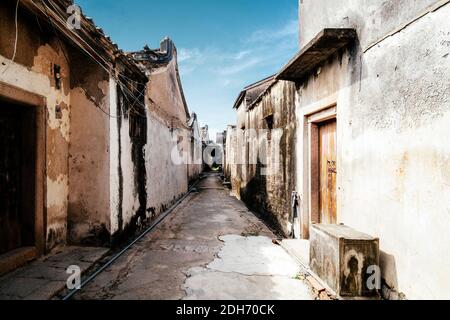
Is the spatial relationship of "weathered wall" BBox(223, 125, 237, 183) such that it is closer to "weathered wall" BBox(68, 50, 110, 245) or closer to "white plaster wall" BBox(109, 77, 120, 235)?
"white plaster wall" BBox(109, 77, 120, 235)

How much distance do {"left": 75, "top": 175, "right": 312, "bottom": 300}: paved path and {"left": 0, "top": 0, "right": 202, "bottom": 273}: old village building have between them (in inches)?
39.1

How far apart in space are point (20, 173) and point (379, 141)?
16.9ft

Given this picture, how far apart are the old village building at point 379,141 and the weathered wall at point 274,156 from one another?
0.83 meters

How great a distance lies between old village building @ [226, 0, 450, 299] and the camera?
2406 millimetres

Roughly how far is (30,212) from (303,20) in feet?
20.0

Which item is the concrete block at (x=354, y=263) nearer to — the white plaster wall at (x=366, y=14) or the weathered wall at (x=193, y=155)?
the white plaster wall at (x=366, y=14)

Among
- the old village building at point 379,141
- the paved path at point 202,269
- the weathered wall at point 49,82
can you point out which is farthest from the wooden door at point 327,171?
the weathered wall at point 49,82

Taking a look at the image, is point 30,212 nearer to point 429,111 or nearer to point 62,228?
point 62,228

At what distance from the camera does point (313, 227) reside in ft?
12.4

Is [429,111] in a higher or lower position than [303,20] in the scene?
lower

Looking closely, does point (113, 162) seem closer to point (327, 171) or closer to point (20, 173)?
point (20, 173)

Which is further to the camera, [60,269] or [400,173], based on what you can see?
[60,269]
